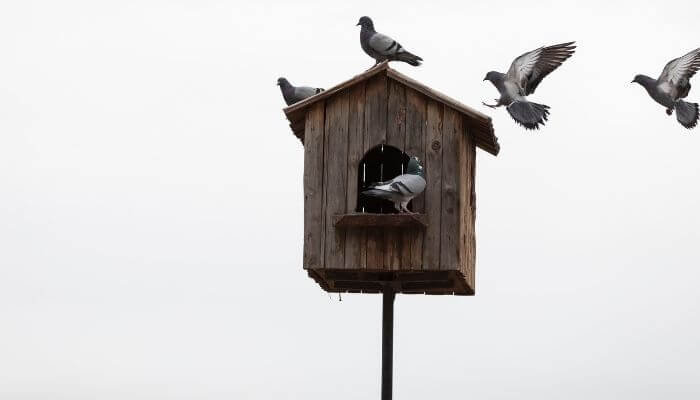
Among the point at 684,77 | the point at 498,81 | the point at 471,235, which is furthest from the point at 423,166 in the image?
the point at 684,77

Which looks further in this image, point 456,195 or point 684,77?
point 684,77

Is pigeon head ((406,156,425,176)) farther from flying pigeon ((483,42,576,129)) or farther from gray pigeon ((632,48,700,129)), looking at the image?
gray pigeon ((632,48,700,129))

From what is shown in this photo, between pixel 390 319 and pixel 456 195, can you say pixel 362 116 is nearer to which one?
pixel 456 195

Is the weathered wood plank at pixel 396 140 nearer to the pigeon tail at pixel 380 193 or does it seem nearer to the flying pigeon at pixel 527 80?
the pigeon tail at pixel 380 193

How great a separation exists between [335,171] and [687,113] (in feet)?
10.9

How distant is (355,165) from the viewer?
9547 mm

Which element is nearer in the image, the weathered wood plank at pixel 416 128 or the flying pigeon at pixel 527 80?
the weathered wood plank at pixel 416 128

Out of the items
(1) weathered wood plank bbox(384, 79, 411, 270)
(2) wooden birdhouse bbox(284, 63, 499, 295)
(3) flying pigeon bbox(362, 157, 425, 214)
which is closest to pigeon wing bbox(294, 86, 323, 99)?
(2) wooden birdhouse bbox(284, 63, 499, 295)

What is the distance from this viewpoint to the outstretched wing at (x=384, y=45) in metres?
10.4

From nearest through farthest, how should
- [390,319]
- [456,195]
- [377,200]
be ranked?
[456,195]
[390,319]
[377,200]

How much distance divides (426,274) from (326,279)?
0.89 m

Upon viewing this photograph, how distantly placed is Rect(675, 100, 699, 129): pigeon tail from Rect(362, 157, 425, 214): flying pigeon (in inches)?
108

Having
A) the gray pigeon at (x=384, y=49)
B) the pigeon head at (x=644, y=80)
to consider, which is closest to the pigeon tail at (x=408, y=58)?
the gray pigeon at (x=384, y=49)

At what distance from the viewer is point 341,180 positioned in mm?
9547
